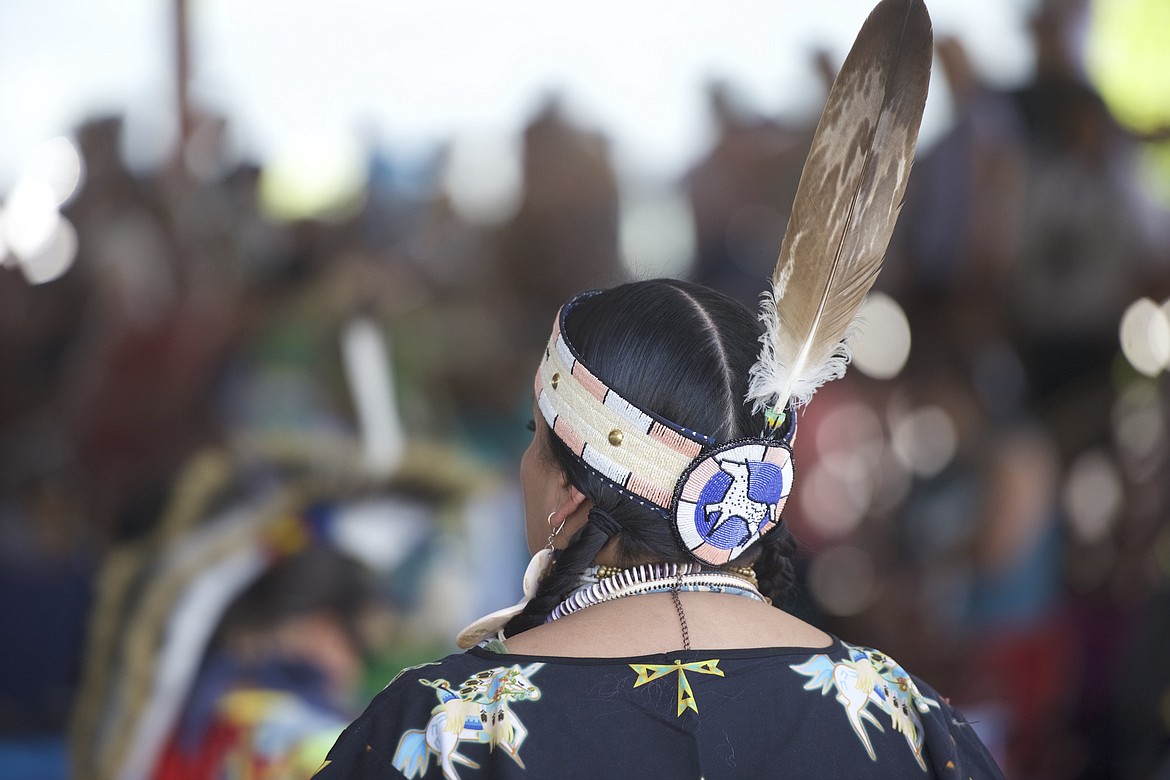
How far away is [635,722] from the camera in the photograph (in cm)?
118

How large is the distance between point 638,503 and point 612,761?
258mm

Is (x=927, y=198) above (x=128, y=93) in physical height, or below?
below

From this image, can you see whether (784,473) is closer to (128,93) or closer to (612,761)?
(612,761)

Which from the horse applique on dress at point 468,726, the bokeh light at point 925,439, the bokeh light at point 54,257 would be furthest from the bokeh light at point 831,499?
the horse applique on dress at point 468,726

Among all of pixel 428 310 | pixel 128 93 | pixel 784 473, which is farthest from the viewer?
pixel 128 93

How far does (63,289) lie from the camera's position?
444 cm

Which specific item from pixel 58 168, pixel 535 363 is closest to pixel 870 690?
pixel 535 363

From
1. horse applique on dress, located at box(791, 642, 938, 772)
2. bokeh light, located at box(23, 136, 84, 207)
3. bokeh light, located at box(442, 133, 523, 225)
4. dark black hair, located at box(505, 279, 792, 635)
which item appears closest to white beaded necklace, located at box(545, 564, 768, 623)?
dark black hair, located at box(505, 279, 792, 635)

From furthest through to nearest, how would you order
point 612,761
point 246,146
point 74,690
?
1. point 246,146
2. point 74,690
3. point 612,761

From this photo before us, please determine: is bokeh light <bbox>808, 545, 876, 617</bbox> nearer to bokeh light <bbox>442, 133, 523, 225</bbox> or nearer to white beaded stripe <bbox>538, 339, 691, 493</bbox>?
bokeh light <bbox>442, 133, 523, 225</bbox>

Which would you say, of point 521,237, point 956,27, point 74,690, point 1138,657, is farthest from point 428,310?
point 1138,657

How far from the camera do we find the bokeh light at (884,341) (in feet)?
14.2

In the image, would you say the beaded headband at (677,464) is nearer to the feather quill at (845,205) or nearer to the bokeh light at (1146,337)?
the feather quill at (845,205)

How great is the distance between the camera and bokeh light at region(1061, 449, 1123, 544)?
4398 millimetres
